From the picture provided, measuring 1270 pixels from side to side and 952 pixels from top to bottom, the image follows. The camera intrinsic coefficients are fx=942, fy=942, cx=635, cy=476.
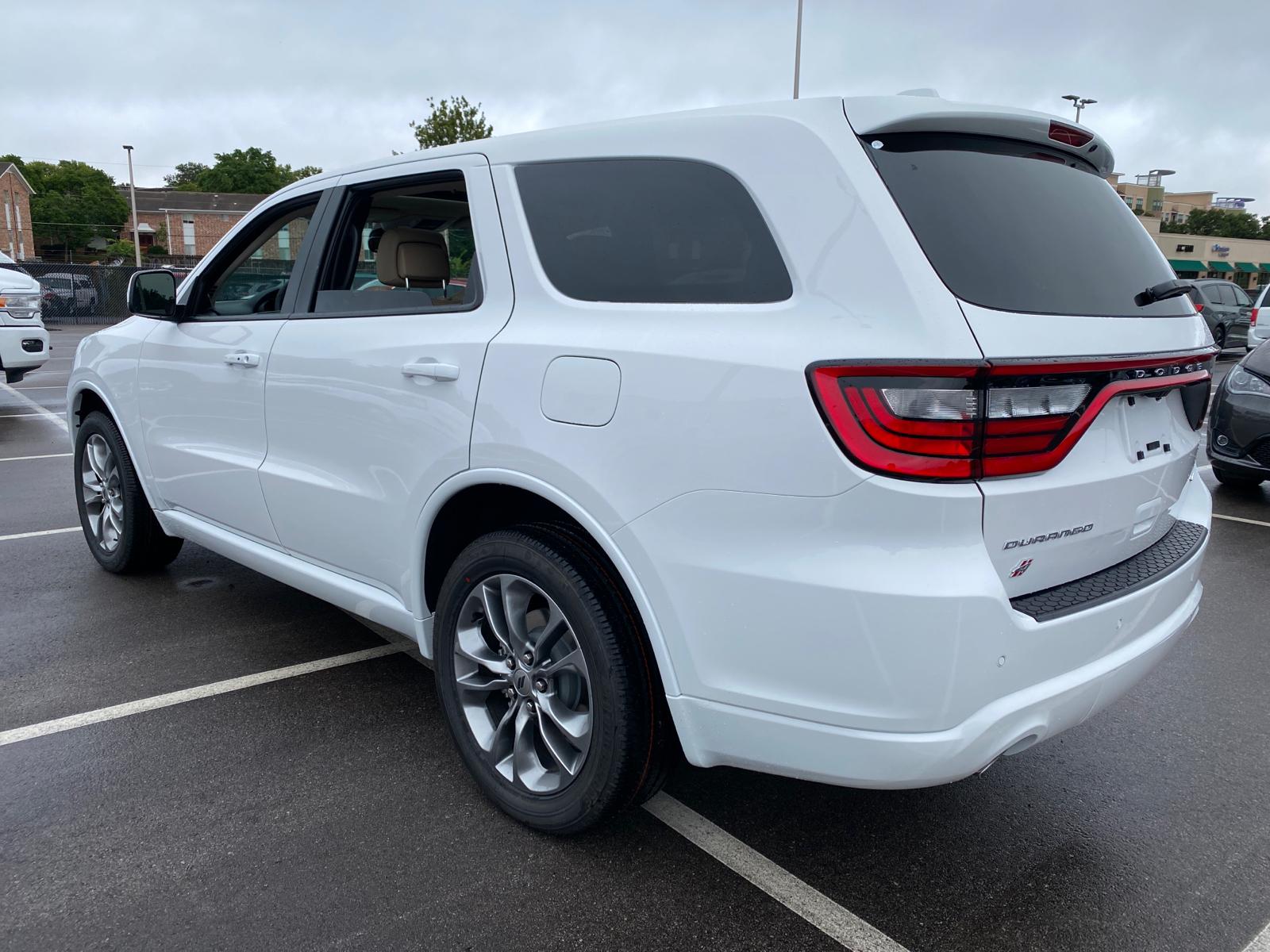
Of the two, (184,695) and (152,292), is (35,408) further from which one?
(184,695)

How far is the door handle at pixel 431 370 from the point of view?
263cm

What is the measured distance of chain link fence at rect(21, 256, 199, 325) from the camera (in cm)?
2755

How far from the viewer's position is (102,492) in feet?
15.8

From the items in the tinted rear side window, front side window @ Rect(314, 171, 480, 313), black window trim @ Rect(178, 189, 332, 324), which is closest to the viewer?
the tinted rear side window

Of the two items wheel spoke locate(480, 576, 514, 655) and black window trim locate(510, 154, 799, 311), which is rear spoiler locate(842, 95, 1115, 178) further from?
wheel spoke locate(480, 576, 514, 655)

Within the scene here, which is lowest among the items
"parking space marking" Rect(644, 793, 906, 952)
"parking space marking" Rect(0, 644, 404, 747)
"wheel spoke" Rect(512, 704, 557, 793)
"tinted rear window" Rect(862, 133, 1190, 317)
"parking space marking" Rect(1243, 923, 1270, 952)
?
"parking space marking" Rect(0, 644, 404, 747)

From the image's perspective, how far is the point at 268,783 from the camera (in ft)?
9.41

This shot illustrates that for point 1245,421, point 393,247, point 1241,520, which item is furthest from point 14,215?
point 1241,520

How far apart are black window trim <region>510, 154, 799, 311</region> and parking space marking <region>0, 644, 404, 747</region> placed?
2.05 meters

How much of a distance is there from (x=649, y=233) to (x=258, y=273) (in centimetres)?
219

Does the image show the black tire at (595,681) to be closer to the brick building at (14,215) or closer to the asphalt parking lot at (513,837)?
the asphalt parking lot at (513,837)

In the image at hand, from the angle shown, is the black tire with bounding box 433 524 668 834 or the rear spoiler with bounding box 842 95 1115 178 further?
the black tire with bounding box 433 524 668 834

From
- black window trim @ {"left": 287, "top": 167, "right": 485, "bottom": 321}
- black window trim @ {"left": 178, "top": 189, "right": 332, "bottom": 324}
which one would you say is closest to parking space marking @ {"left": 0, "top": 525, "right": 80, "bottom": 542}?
black window trim @ {"left": 178, "top": 189, "right": 332, "bottom": 324}

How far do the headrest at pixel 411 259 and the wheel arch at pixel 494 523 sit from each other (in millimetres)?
938
